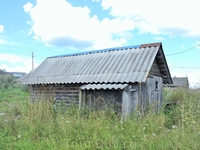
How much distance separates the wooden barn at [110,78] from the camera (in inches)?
362

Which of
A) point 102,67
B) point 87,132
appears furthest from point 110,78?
point 87,132

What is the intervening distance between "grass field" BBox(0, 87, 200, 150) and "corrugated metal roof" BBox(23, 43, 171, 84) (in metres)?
3.40

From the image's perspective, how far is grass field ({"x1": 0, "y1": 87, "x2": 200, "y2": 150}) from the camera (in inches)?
169

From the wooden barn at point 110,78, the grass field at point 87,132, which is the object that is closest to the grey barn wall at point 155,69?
the wooden barn at point 110,78

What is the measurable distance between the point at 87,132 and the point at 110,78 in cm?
508

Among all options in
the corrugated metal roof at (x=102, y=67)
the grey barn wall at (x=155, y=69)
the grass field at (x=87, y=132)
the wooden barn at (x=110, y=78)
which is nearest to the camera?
the grass field at (x=87, y=132)

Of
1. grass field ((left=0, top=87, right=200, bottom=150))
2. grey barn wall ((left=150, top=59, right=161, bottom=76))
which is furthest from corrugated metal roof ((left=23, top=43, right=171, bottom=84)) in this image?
grass field ((left=0, top=87, right=200, bottom=150))

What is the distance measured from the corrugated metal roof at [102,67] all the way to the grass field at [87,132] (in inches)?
134

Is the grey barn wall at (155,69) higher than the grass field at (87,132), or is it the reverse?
the grey barn wall at (155,69)

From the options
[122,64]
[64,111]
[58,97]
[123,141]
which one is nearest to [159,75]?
[122,64]

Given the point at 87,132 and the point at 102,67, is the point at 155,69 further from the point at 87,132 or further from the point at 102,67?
the point at 87,132

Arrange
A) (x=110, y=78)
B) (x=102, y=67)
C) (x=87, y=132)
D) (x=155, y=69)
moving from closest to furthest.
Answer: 1. (x=87, y=132)
2. (x=110, y=78)
3. (x=102, y=67)
4. (x=155, y=69)

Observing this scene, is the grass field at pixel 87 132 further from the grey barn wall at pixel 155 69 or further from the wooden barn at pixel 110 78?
the grey barn wall at pixel 155 69

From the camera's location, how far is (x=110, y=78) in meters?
9.82
